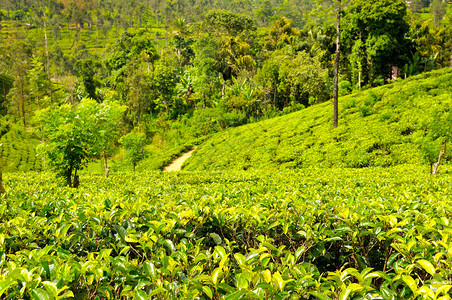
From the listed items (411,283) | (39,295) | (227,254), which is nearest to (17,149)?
(39,295)

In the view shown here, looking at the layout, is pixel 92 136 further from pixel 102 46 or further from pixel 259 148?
pixel 102 46

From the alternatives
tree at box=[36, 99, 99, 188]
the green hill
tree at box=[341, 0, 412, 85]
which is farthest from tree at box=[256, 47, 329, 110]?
the green hill

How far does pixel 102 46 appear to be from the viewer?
335 ft

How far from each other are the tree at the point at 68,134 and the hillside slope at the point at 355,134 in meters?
9.83

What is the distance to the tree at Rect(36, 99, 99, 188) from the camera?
8125mm

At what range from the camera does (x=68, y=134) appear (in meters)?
8.09

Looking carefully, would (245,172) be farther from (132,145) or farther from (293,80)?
(293,80)

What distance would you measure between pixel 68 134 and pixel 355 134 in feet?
43.7

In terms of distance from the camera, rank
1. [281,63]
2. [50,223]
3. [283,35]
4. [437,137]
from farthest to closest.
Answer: [283,35] → [281,63] → [437,137] → [50,223]

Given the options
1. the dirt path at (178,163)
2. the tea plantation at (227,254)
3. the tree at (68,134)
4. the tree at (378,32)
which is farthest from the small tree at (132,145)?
the tree at (378,32)

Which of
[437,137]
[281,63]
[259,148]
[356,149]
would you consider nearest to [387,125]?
[356,149]

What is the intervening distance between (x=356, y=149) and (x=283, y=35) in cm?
3323

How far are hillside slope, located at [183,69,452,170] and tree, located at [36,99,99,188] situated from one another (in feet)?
32.3

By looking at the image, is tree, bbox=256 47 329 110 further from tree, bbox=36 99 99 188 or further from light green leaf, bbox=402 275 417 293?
light green leaf, bbox=402 275 417 293
